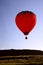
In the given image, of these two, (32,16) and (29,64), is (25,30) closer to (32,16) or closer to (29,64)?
(32,16)

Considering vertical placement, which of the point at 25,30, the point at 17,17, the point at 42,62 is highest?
the point at 17,17

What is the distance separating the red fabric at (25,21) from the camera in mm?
4122

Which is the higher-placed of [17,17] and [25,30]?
[17,17]

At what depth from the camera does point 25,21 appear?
4141 mm

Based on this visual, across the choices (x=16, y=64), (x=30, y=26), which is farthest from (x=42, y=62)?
(x=30, y=26)

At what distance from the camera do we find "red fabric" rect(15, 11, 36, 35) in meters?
4.12

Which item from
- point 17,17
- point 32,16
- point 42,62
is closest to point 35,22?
point 32,16

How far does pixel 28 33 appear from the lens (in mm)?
Result: 4215

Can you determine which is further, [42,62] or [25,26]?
[25,26]

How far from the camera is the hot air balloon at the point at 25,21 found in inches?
162

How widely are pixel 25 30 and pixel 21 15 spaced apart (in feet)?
1.07

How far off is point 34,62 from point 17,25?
159cm

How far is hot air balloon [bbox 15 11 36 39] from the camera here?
162 inches

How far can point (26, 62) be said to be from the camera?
2.69 metres
